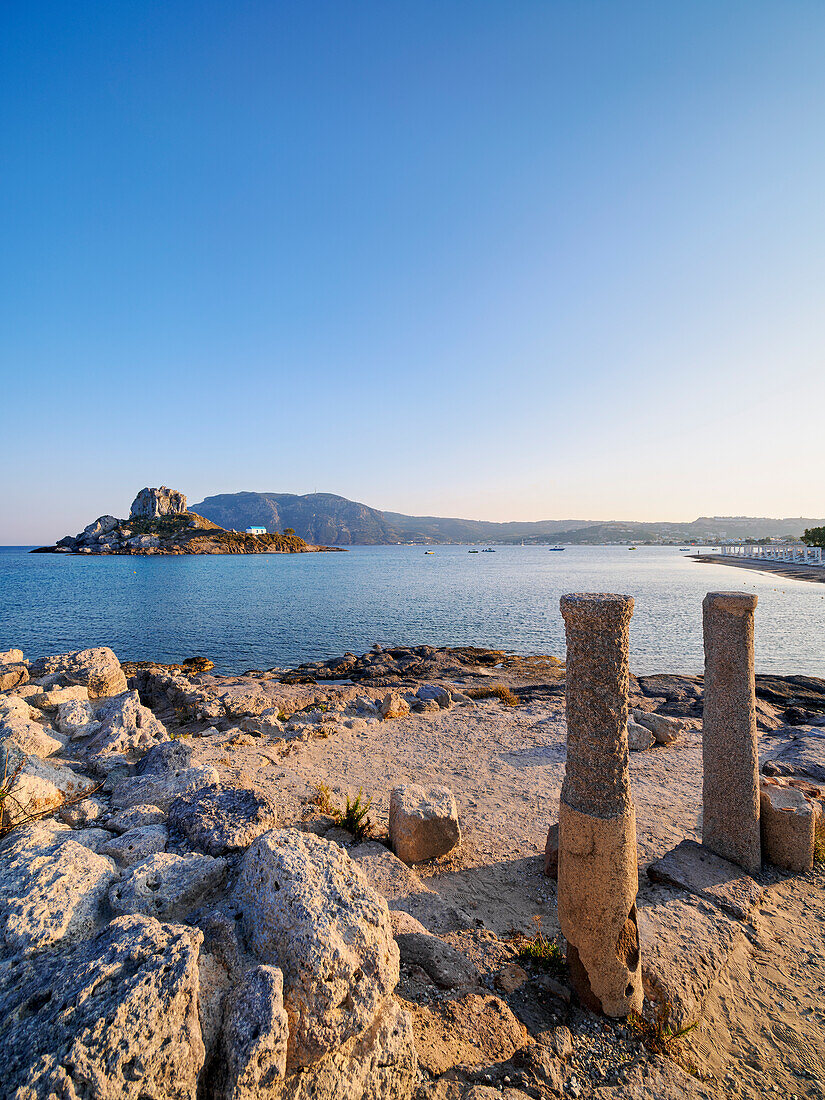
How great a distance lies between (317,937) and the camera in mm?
3373

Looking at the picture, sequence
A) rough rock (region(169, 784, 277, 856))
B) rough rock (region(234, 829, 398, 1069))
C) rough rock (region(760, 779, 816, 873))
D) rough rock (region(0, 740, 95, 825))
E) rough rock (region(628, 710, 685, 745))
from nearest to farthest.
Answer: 1. rough rock (region(234, 829, 398, 1069))
2. rough rock (region(169, 784, 277, 856))
3. rough rock (region(0, 740, 95, 825))
4. rough rock (region(760, 779, 816, 873))
5. rough rock (region(628, 710, 685, 745))

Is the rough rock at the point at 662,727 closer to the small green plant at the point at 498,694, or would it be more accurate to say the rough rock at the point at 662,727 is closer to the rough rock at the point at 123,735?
the small green plant at the point at 498,694

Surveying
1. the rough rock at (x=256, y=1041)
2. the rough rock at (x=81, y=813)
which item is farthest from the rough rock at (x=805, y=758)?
the rough rock at (x=81, y=813)

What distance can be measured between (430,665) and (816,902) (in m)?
17.7

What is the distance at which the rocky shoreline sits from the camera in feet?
9.34

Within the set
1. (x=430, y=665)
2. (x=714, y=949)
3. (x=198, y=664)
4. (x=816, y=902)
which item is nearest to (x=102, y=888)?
(x=714, y=949)

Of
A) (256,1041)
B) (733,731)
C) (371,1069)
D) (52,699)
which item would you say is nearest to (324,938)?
(256,1041)

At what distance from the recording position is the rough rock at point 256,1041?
2.79 m

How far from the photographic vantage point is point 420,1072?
3447 millimetres

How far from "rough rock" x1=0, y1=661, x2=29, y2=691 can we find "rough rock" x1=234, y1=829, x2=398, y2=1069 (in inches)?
552

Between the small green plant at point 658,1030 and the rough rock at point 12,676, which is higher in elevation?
the rough rock at point 12,676

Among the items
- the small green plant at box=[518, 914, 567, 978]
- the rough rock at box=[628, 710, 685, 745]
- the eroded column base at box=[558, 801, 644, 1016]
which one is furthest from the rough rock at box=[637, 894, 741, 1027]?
the rough rock at box=[628, 710, 685, 745]

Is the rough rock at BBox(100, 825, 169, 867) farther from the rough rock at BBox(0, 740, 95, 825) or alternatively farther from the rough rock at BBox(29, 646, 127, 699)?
the rough rock at BBox(29, 646, 127, 699)

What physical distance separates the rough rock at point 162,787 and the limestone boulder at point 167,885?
1.56 meters
